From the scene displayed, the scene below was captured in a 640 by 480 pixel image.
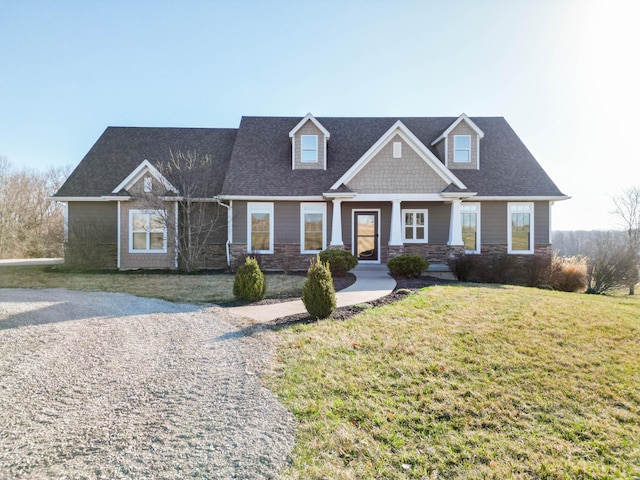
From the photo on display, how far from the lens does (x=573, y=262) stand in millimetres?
14188

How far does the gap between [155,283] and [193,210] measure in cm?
469

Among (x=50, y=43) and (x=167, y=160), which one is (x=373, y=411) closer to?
(x=50, y=43)

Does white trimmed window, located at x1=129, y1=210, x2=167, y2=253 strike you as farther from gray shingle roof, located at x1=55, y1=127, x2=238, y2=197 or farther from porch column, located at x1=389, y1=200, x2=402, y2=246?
porch column, located at x1=389, y1=200, x2=402, y2=246

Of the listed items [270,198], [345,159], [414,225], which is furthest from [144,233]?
[414,225]

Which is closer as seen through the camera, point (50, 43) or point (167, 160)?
point (50, 43)

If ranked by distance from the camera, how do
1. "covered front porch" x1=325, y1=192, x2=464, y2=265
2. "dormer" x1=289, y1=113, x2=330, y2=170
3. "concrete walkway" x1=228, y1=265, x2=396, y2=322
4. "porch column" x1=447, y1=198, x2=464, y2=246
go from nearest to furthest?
"concrete walkway" x1=228, y1=265, x2=396, y2=322
"porch column" x1=447, y1=198, x2=464, y2=246
"covered front porch" x1=325, y1=192, x2=464, y2=265
"dormer" x1=289, y1=113, x2=330, y2=170

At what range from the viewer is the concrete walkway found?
7.30 metres

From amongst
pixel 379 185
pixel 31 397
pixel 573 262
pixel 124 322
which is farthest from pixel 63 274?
pixel 573 262

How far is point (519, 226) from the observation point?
15.5m

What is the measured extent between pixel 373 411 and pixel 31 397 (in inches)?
144

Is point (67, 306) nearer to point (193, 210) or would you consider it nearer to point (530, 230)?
point (193, 210)

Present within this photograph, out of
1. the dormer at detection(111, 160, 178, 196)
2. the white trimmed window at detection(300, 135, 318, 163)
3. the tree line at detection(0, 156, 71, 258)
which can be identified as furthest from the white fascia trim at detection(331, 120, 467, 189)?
the tree line at detection(0, 156, 71, 258)

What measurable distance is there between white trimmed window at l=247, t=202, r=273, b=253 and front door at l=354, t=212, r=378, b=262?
389 cm

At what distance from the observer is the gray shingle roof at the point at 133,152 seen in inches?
625
